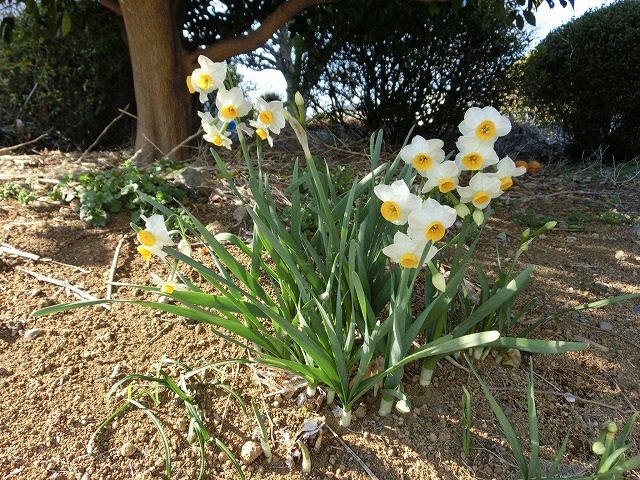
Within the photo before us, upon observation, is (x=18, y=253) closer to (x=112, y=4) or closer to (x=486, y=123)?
(x=486, y=123)

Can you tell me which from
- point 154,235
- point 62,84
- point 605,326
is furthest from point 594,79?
point 62,84

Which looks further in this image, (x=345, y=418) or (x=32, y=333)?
(x=32, y=333)

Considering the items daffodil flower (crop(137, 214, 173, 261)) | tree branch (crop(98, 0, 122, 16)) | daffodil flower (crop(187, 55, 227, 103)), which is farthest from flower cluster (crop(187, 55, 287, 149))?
tree branch (crop(98, 0, 122, 16))

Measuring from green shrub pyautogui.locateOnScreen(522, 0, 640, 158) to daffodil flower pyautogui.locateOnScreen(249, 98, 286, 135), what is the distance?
437 cm

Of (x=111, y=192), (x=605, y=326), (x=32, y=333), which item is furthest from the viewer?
(x=111, y=192)

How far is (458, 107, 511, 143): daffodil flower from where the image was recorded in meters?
1.06

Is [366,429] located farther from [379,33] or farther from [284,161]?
[379,33]

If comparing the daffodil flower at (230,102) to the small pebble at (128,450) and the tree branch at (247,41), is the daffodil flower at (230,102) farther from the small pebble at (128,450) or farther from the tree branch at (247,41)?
the tree branch at (247,41)

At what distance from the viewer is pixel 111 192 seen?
2.44 meters

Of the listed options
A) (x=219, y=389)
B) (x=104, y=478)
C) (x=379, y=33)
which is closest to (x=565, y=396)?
(x=219, y=389)

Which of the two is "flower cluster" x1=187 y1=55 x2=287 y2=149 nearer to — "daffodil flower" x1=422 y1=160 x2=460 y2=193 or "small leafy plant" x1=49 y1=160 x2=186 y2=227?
"daffodil flower" x1=422 y1=160 x2=460 y2=193

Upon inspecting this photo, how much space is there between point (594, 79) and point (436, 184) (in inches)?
177

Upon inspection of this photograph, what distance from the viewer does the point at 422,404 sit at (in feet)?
4.51

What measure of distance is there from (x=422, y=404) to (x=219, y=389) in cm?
64
